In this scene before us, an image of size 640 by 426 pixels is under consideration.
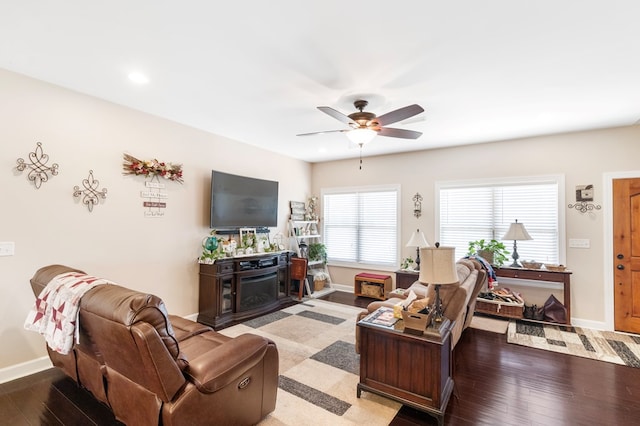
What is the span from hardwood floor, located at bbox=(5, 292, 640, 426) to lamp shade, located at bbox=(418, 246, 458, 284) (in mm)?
1103

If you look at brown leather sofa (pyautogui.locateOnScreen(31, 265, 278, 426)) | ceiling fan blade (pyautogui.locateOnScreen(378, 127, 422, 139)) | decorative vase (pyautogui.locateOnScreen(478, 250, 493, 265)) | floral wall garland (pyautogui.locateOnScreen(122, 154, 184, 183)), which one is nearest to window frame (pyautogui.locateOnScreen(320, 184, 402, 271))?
decorative vase (pyautogui.locateOnScreen(478, 250, 493, 265))

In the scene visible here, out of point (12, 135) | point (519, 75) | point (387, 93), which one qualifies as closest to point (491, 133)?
point (519, 75)

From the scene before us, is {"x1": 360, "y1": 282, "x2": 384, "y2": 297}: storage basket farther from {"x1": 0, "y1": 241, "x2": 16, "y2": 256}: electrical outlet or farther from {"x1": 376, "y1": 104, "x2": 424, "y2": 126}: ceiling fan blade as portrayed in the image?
{"x1": 0, "y1": 241, "x2": 16, "y2": 256}: electrical outlet

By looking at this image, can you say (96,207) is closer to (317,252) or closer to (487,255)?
(317,252)

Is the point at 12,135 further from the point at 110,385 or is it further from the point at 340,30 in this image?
the point at 340,30

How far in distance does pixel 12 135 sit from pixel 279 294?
13.3 ft

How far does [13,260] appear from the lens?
2838mm

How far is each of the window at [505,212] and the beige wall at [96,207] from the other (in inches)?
162

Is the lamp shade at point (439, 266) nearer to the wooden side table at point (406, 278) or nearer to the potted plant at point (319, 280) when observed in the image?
the wooden side table at point (406, 278)

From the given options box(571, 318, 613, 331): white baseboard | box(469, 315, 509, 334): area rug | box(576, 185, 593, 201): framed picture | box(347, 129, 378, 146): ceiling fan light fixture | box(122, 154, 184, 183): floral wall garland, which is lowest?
box(469, 315, 509, 334): area rug

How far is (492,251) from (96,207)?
5.52 metres

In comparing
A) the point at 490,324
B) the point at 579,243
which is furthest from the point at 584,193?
the point at 490,324

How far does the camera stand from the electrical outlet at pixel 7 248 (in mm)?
2772

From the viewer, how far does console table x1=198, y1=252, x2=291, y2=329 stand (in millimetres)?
4254
